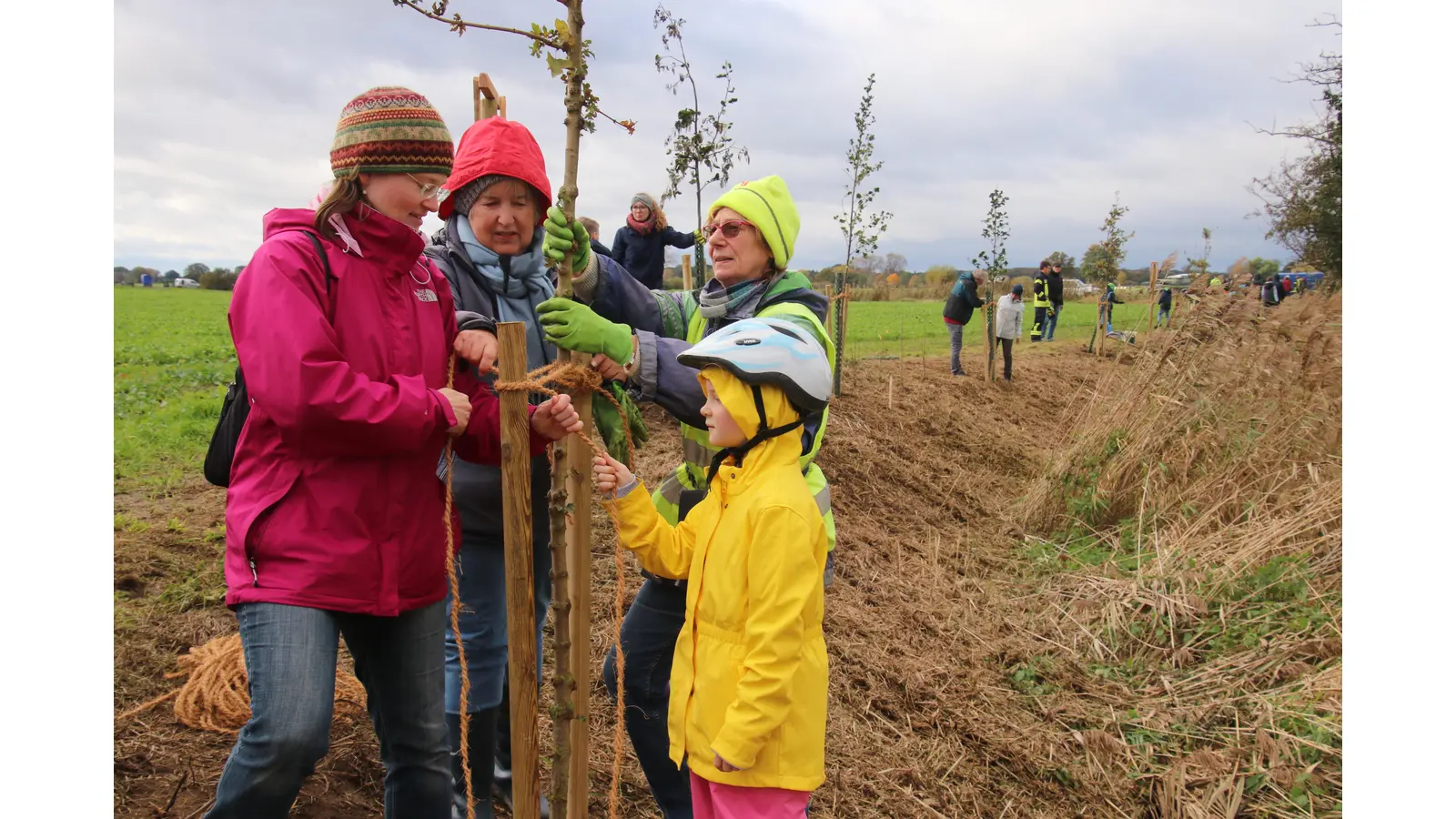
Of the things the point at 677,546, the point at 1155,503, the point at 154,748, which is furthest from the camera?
the point at 1155,503

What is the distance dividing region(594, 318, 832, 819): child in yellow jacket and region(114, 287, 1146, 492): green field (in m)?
3.50

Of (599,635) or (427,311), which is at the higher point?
(427,311)

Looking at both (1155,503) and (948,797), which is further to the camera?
(1155,503)

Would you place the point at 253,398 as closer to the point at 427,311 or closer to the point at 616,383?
the point at 427,311

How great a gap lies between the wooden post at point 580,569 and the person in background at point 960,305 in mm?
11621

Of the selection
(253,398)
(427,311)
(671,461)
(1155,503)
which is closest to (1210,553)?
(1155,503)

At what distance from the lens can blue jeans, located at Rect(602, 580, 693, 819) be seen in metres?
2.38

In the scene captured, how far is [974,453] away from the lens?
9.01m

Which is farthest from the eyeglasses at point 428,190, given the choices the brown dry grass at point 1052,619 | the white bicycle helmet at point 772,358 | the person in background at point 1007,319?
the person in background at point 1007,319

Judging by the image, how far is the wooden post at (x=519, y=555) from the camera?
1.74 m

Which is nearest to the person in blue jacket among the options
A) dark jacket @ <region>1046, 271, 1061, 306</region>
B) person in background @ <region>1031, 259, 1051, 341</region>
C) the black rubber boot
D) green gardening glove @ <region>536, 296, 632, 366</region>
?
the black rubber boot

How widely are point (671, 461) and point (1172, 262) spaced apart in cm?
477

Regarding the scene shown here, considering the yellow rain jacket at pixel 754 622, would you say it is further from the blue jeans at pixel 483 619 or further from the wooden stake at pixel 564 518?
the blue jeans at pixel 483 619

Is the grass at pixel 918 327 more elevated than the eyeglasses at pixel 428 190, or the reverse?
the grass at pixel 918 327
